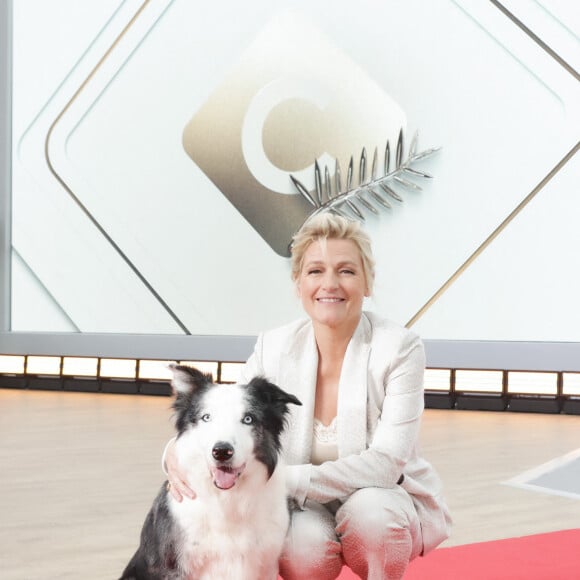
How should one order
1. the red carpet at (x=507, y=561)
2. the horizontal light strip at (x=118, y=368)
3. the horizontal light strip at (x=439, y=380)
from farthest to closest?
the horizontal light strip at (x=118, y=368)
the horizontal light strip at (x=439, y=380)
the red carpet at (x=507, y=561)

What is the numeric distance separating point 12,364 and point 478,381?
5.42 meters

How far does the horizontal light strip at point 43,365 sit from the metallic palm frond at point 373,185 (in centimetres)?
365

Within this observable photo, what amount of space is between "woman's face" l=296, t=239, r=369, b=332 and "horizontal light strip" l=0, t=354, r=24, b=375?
29.4ft

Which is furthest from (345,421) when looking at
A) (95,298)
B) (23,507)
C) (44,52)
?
(44,52)

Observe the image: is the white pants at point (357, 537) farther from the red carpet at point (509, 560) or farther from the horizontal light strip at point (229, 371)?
the horizontal light strip at point (229, 371)

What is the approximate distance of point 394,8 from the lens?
29.0ft

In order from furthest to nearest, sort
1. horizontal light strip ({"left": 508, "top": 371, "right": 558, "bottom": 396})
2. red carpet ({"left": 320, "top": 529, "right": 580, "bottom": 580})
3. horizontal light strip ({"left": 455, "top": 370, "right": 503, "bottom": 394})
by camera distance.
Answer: horizontal light strip ({"left": 455, "top": 370, "right": 503, "bottom": 394})
horizontal light strip ({"left": 508, "top": 371, "right": 558, "bottom": 396})
red carpet ({"left": 320, "top": 529, "right": 580, "bottom": 580})

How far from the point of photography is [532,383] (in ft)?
27.9

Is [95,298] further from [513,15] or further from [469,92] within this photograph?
[513,15]

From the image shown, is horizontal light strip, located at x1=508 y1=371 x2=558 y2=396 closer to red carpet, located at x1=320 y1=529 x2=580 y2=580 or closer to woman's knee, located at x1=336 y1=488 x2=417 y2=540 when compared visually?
red carpet, located at x1=320 y1=529 x2=580 y2=580

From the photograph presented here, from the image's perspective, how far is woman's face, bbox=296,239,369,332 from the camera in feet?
7.43

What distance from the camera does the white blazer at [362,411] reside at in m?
2.20

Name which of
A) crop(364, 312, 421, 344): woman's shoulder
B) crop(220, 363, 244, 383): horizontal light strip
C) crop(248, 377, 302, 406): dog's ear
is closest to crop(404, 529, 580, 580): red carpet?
crop(364, 312, 421, 344): woman's shoulder

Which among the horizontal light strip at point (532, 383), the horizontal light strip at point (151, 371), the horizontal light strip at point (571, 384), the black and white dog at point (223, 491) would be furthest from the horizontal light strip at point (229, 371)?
the black and white dog at point (223, 491)
